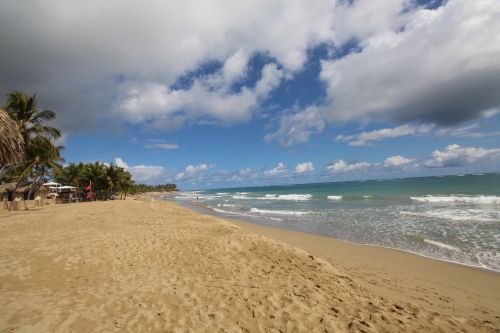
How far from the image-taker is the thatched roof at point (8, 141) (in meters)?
8.35

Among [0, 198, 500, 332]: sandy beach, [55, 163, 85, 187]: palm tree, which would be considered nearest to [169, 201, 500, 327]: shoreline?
[0, 198, 500, 332]: sandy beach

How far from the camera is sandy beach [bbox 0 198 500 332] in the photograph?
4.15m

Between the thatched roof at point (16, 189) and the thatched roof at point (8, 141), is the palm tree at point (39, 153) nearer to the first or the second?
the thatched roof at point (16, 189)

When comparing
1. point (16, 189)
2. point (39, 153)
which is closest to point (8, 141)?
point (39, 153)

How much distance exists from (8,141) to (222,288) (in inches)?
339

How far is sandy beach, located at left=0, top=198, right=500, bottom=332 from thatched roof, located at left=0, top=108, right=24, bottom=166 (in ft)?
9.16

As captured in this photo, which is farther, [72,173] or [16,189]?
[72,173]

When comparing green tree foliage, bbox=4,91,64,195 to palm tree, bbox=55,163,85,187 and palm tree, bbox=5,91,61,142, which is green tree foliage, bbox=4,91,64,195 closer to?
palm tree, bbox=5,91,61,142

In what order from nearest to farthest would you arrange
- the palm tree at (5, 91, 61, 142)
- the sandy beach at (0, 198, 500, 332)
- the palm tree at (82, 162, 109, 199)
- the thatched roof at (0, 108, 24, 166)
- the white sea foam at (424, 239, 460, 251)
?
the sandy beach at (0, 198, 500, 332) → the thatched roof at (0, 108, 24, 166) → the white sea foam at (424, 239, 460, 251) → the palm tree at (5, 91, 61, 142) → the palm tree at (82, 162, 109, 199)

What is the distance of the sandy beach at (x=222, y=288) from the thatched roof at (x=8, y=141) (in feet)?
9.16

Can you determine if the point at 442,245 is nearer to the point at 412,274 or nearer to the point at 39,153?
the point at 412,274

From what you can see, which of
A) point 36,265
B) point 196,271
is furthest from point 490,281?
point 36,265

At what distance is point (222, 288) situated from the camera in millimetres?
5352

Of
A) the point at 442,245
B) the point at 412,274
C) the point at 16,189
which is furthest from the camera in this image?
the point at 16,189
